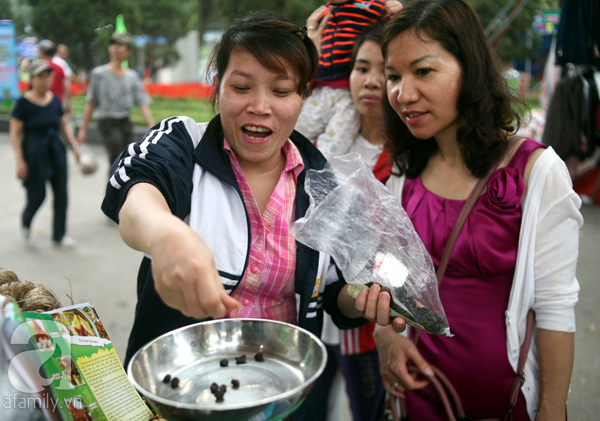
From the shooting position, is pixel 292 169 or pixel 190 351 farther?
pixel 292 169

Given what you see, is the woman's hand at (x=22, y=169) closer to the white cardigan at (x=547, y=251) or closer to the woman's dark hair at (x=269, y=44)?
the woman's dark hair at (x=269, y=44)

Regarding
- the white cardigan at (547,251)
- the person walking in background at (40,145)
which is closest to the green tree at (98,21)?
the person walking in background at (40,145)

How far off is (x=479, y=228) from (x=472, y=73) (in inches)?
19.6

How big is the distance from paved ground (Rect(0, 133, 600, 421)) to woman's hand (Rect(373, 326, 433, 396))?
56.0 inches

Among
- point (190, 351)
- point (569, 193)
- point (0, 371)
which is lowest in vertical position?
point (190, 351)

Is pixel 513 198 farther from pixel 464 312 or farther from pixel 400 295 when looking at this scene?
pixel 400 295

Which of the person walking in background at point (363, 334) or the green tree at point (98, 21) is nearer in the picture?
the person walking in background at point (363, 334)

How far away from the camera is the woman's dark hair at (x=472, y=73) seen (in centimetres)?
151

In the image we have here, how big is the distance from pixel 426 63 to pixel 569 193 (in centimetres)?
59

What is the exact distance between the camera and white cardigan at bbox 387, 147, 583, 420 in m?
1.47

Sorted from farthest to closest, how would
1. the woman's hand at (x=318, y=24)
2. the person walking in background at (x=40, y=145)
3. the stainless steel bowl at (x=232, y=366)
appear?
1. the person walking in background at (x=40, y=145)
2. the woman's hand at (x=318, y=24)
3. the stainless steel bowl at (x=232, y=366)

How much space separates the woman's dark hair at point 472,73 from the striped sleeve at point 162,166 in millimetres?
760

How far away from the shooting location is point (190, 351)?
1069 mm

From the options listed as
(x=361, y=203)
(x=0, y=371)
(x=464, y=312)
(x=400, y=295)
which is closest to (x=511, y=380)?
(x=464, y=312)
